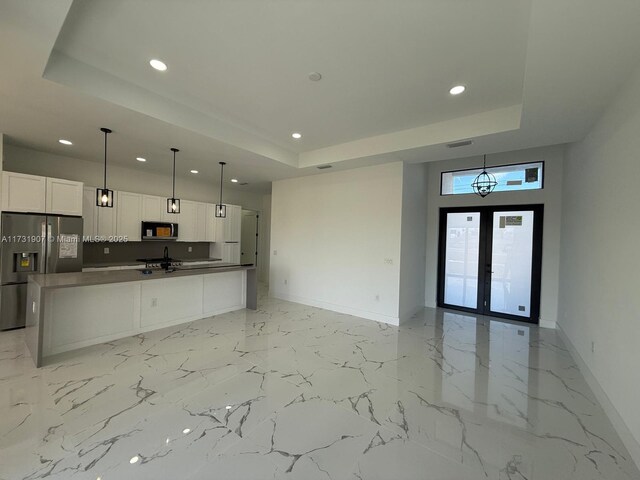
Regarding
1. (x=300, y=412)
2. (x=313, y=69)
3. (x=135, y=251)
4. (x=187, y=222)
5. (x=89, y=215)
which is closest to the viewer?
→ (x=300, y=412)

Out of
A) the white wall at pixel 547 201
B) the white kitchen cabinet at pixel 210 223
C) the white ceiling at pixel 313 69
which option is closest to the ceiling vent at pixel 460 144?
the white ceiling at pixel 313 69

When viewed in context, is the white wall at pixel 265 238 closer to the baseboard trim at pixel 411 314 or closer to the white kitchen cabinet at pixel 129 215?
the white kitchen cabinet at pixel 129 215

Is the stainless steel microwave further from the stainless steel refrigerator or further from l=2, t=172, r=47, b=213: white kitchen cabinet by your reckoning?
l=2, t=172, r=47, b=213: white kitchen cabinet

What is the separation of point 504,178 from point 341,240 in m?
3.33

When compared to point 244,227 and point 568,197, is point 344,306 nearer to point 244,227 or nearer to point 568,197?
point 568,197

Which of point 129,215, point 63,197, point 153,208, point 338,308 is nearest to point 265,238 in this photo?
point 153,208

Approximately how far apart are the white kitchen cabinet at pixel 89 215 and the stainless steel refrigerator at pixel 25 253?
18.2 inches

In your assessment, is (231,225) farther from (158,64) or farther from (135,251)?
(158,64)

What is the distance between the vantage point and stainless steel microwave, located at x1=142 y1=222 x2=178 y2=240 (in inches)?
220

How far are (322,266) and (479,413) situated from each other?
366 cm

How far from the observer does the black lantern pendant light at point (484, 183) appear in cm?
488

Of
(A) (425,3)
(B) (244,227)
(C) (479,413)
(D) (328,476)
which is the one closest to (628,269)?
(C) (479,413)

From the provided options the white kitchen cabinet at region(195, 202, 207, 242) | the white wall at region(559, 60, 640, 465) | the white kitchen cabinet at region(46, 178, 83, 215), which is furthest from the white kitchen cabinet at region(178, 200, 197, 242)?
the white wall at region(559, 60, 640, 465)

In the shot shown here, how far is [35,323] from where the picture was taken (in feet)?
10.0
